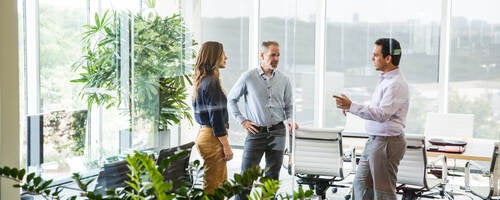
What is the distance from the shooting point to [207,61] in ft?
13.7

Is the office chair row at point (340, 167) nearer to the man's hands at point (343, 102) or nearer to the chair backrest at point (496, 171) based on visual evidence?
the chair backrest at point (496, 171)

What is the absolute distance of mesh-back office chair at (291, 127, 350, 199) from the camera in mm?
4965

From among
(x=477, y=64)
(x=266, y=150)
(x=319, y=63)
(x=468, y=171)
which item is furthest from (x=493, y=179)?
(x=266, y=150)

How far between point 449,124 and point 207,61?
7.48ft

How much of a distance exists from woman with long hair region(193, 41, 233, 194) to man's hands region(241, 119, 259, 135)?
0.16 m

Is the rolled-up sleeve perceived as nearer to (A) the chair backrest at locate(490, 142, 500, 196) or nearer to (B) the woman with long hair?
(B) the woman with long hair

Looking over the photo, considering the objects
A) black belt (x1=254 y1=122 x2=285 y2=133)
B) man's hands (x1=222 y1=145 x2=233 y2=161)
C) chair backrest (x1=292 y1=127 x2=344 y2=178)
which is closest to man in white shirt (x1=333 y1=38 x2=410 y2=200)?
chair backrest (x1=292 y1=127 x2=344 y2=178)

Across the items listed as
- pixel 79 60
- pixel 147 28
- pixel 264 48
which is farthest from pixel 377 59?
pixel 79 60

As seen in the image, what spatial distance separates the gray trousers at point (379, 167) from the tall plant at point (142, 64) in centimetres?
137

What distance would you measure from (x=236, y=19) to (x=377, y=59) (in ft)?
3.74

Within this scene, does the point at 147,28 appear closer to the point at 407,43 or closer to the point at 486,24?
the point at 407,43

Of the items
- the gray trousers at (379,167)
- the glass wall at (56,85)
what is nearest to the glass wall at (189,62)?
the glass wall at (56,85)

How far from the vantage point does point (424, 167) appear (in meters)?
4.89

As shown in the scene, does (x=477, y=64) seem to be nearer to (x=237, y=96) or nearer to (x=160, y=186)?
(x=237, y=96)
